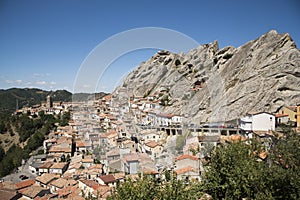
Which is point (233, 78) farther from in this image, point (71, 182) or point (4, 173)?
point (4, 173)

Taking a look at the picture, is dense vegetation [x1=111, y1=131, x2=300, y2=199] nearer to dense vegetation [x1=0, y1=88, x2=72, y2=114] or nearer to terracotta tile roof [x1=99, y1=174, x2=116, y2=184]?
terracotta tile roof [x1=99, y1=174, x2=116, y2=184]

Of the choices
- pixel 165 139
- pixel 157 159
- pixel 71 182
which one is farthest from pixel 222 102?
pixel 71 182

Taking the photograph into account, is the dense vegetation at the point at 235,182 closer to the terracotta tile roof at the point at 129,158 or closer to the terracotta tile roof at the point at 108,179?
the terracotta tile roof at the point at 108,179

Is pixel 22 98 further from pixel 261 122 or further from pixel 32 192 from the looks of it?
pixel 261 122

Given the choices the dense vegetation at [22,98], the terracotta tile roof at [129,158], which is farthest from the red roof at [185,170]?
the dense vegetation at [22,98]

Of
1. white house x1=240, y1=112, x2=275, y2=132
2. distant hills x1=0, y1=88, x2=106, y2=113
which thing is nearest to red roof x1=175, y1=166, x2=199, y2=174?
white house x1=240, y1=112, x2=275, y2=132
